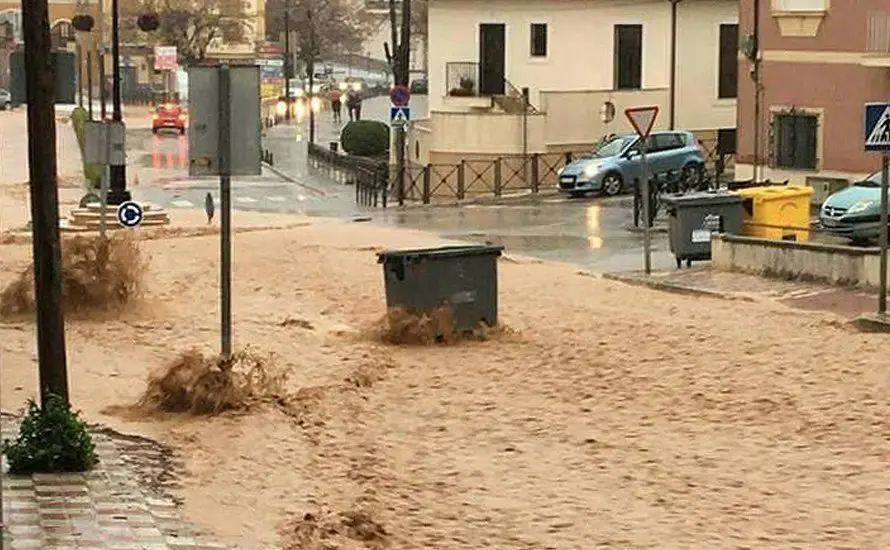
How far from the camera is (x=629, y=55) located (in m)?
51.9

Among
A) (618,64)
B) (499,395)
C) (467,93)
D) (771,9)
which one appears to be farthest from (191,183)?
(499,395)

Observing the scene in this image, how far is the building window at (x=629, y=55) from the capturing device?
51.8 m

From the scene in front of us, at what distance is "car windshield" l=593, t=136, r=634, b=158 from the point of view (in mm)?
42781

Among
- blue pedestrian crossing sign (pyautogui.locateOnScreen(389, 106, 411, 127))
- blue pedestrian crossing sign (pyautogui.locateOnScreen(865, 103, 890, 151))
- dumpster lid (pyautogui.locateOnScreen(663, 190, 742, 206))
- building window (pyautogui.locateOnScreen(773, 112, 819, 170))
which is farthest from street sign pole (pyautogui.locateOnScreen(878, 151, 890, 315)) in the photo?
blue pedestrian crossing sign (pyautogui.locateOnScreen(389, 106, 411, 127))

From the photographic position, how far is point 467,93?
5231 cm

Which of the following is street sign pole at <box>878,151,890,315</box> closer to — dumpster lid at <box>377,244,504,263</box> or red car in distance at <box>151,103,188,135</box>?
dumpster lid at <box>377,244,504,263</box>

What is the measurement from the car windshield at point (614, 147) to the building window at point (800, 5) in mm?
7929

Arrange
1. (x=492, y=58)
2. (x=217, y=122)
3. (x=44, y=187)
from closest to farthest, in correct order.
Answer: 1. (x=44, y=187)
2. (x=217, y=122)
3. (x=492, y=58)

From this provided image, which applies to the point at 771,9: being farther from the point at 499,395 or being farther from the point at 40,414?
the point at 40,414

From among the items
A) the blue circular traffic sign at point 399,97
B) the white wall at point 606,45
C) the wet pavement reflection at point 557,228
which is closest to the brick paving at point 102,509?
the wet pavement reflection at point 557,228

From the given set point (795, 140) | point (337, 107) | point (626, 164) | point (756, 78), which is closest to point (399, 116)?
point (626, 164)

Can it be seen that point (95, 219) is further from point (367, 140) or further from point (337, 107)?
point (337, 107)

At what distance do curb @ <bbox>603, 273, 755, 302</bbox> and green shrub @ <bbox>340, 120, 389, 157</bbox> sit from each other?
1321 inches

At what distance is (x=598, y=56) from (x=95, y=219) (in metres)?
22.4
